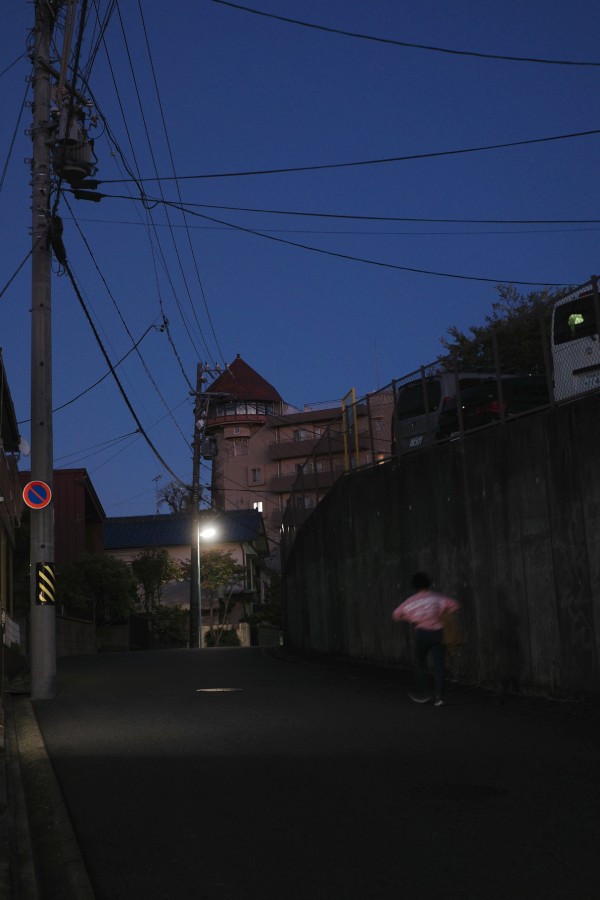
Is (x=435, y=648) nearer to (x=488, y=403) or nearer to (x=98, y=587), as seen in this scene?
(x=488, y=403)

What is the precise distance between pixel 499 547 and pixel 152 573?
4056 centimetres

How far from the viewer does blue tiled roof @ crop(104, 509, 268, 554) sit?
61.4 meters

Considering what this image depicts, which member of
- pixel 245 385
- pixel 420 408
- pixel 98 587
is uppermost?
pixel 245 385

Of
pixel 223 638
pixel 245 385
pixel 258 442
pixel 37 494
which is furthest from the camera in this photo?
pixel 245 385

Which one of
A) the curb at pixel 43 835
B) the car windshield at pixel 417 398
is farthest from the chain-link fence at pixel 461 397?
the curb at pixel 43 835

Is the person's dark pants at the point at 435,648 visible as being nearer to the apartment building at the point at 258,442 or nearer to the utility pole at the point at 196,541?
the utility pole at the point at 196,541

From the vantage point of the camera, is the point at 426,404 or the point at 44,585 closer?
the point at 44,585

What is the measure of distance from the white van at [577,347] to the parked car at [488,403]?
452 millimetres

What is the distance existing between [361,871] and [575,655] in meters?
7.55

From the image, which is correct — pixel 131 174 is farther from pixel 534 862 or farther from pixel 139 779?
pixel 534 862

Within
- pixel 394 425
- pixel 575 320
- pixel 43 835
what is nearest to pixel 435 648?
pixel 575 320

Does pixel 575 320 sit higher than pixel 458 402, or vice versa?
pixel 575 320

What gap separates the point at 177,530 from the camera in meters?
63.8

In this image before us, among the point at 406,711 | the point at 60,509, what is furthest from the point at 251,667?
the point at 60,509
